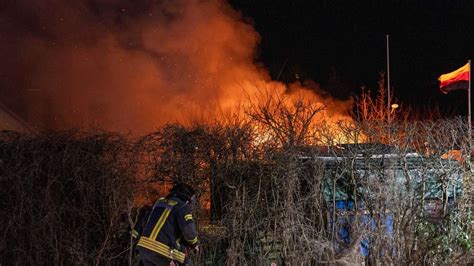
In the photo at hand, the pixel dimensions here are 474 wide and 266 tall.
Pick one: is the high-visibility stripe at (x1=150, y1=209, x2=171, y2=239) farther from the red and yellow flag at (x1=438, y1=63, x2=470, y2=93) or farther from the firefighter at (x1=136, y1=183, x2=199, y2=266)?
the red and yellow flag at (x1=438, y1=63, x2=470, y2=93)

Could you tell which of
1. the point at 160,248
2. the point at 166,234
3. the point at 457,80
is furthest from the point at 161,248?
the point at 457,80

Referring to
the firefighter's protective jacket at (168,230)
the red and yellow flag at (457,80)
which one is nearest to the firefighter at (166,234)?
the firefighter's protective jacket at (168,230)

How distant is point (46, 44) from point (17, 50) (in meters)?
0.83

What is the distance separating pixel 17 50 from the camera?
14.8m

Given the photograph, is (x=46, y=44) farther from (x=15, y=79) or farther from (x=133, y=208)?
(x=133, y=208)

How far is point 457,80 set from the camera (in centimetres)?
980

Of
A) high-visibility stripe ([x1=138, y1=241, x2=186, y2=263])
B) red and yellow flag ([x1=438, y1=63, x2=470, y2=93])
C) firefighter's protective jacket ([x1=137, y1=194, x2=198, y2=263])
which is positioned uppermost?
red and yellow flag ([x1=438, y1=63, x2=470, y2=93])

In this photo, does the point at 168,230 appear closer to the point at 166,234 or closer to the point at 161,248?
the point at 166,234

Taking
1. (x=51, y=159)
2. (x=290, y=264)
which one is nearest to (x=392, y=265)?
(x=290, y=264)

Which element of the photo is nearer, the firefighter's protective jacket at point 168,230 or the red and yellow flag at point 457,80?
the firefighter's protective jacket at point 168,230

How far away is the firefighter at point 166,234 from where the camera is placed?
4.84 m

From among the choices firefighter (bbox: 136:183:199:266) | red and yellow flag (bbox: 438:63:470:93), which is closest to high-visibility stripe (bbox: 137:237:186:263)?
firefighter (bbox: 136:183:199:266)

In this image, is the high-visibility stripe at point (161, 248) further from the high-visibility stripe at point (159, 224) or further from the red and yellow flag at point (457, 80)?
the red and yellow flag at point (457, 80)

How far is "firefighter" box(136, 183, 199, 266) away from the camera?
15.9 ft
